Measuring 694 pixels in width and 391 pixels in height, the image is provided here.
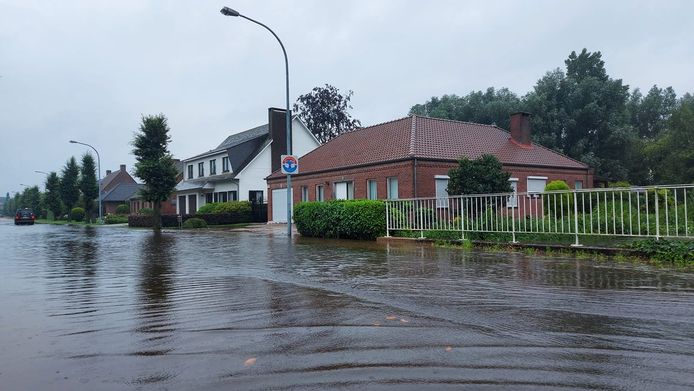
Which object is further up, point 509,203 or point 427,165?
point 427,165

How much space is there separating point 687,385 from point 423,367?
1796mm

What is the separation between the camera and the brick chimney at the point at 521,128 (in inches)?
1260

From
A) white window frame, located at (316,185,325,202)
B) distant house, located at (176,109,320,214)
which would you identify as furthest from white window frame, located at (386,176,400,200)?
distant house, located at (176,109,320,214)

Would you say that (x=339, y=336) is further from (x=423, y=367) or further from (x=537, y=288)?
(x=537, y=288)

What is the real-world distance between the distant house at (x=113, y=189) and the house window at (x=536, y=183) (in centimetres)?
5583

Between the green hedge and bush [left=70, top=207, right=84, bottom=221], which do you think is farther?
bush [left=70, top=207, right=84, bottom=221]

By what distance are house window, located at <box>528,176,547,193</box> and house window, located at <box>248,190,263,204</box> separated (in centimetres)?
2070

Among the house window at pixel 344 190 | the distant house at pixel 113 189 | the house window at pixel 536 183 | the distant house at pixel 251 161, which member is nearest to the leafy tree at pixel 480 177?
the house window at pixel 344 190

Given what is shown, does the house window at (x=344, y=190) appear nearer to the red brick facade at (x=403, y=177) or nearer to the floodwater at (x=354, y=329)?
the red brick facade at (x=403, y=177)

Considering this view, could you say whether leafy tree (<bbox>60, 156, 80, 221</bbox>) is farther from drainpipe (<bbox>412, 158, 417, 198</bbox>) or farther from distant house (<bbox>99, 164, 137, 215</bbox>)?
drainpipe (<bbox>412, 158, 417, 198</bbox>)

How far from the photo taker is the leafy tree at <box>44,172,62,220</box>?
6956 cm

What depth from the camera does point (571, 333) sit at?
4883mm

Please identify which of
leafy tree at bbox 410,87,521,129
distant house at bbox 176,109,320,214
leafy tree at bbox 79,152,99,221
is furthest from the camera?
leafy tree at bbox 79,152,99,221

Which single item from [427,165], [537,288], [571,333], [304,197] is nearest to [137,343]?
[571,333]
